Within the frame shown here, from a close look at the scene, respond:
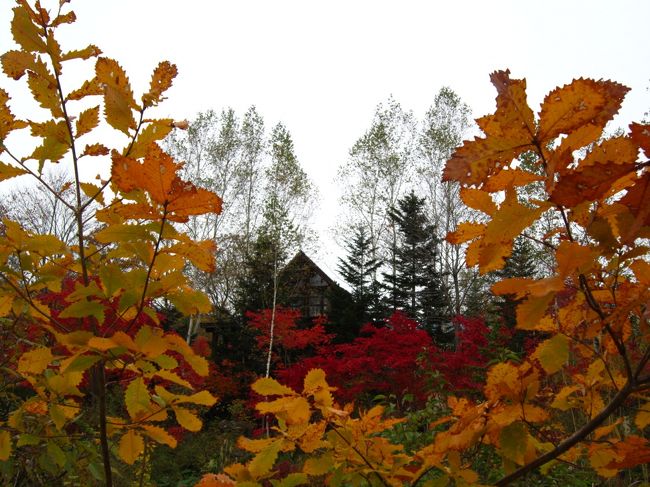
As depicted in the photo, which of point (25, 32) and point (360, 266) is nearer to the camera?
point (25, 32)

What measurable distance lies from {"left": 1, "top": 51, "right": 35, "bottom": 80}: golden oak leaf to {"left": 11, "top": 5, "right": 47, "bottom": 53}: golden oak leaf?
0.04ft

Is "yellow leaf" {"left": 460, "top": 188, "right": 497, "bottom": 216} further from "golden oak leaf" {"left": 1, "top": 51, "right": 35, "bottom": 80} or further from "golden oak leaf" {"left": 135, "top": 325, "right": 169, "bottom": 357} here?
"golden oak leaf" {"left": 1, "top": 51, "right": 35, "bottom": 80}

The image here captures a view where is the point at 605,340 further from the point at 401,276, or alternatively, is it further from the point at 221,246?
the point at 401,276

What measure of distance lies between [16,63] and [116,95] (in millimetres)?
258

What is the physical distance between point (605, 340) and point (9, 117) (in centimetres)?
114

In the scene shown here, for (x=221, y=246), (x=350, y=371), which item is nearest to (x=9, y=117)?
(x=350, y=371)

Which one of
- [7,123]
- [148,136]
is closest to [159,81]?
[148,136]

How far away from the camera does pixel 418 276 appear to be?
17219 millimetres

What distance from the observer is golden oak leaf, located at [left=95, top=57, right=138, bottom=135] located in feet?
2.41

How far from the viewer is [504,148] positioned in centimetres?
56

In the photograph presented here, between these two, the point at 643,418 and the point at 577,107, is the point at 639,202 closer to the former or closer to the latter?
the point at 577,107

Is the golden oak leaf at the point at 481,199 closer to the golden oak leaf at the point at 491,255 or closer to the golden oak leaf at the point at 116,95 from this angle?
the golden oak leaf at the point at 491,255

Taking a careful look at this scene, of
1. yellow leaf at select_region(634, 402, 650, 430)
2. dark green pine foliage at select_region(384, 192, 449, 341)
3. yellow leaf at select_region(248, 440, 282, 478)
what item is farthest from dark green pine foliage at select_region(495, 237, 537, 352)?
yellow leaf at select_region(248, 440, 282, 478)

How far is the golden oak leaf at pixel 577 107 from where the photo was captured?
555mm
